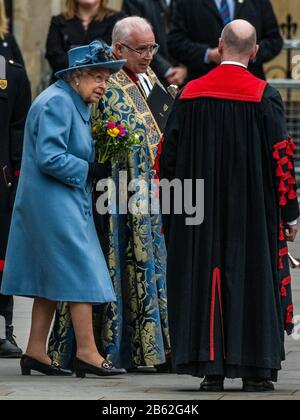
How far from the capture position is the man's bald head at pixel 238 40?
9.49 meters

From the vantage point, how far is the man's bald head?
31.1 feet

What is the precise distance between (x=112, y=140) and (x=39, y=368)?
4.11ft

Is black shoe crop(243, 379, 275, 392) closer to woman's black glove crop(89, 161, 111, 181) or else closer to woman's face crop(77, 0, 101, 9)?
woman's black glove crop(89, 161, 111, 181)

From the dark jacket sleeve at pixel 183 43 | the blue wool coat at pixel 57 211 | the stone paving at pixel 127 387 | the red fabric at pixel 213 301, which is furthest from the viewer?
the dark jacket sleeve at pixel 183 43

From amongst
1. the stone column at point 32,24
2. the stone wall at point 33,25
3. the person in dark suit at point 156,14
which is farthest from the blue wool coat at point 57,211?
the stone column at point 32,24

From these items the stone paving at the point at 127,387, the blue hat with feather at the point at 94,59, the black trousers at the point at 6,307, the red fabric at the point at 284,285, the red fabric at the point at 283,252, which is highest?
the blue hat with feather at the point at 94,59

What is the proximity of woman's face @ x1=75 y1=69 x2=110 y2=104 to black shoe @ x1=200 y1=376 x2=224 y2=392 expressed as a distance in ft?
5.29

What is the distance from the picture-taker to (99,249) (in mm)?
10078

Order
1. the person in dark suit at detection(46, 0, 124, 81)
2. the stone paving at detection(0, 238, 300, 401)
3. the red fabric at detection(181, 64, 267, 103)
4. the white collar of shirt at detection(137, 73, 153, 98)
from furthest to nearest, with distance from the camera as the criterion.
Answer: the person in dark suit at detection(46, 0, 124, 81) → the white collar of shirt at detection(137, 73, 153, 98) → the red fabric at detection(181, 64, 267, 103) → the stone paving at detection(0, 238, 300, 401)

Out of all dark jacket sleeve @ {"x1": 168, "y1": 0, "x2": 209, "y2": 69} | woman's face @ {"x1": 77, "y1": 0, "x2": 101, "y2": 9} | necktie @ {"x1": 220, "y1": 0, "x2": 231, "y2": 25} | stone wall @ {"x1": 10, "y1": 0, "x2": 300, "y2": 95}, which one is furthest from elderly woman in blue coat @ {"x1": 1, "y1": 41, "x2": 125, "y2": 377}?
stone wall @ {"x1": 10, "y1": 0, "x2": 300, "y2": 95}

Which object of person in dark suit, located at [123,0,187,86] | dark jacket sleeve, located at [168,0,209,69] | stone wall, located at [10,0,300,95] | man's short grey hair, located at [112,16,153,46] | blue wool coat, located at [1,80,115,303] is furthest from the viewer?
stone wall, located at [10,0,300,95]

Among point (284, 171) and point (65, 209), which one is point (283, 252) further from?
point (65, 209)

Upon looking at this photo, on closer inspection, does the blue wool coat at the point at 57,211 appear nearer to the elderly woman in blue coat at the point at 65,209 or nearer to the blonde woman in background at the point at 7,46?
the elderly woman in blue coat at the point at 65,209

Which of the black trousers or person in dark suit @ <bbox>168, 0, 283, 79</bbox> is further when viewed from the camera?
person in dark suit @ <bbox>168, 0, 283, 79</bbox>
